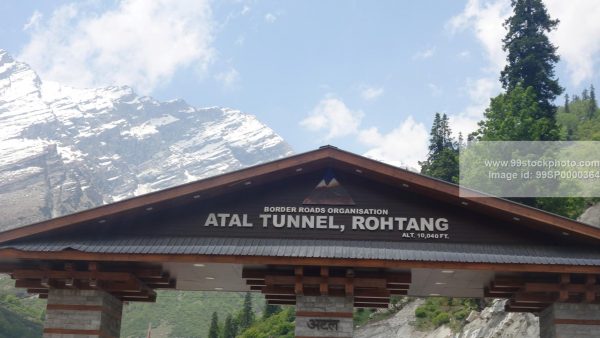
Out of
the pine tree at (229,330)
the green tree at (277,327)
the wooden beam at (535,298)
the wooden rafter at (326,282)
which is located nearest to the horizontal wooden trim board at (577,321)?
the wooden beam at (535,298)

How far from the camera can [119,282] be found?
73.0 feet

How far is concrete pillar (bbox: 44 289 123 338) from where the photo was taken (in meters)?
21.6

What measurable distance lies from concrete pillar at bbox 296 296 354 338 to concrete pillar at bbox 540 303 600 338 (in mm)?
5827

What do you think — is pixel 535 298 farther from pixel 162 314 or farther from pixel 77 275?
pixel 162 314

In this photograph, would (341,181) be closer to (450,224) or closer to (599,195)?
(450,224)

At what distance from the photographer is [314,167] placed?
22562 mm

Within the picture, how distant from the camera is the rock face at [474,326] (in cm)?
3959

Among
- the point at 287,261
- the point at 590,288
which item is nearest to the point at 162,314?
the point at 287,261

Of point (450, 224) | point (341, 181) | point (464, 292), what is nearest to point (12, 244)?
point (341, 181)

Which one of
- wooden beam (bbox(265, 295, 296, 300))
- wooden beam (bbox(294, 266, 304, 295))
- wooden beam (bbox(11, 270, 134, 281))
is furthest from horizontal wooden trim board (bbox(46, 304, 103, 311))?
wooden beam (bbox(294, 266, 304, 295))

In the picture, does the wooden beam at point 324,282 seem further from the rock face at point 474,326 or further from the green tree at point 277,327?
the green tree at point 277,327

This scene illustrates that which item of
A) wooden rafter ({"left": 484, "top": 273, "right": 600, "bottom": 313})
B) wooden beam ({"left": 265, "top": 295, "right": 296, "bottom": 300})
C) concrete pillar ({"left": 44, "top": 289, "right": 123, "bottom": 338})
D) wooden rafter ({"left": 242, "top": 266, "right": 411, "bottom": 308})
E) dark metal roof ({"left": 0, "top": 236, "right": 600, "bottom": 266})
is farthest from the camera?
wooden beam ({"left": 265, "top": 295, "right": 296, "bottom": 300})

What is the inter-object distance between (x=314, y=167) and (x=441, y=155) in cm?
4833

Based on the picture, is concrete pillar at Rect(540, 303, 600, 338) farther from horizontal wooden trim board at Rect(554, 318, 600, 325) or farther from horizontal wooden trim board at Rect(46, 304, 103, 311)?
horizontal wooden trim board at Rect(46, 304, 103, 311)
